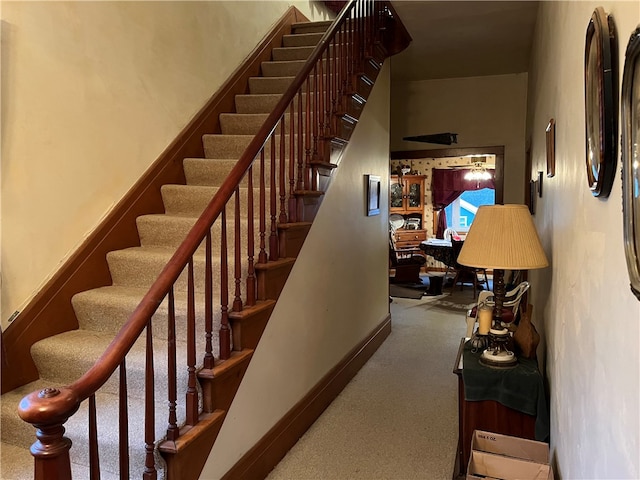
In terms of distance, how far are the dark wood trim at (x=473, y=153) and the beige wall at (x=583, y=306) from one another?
382 cm

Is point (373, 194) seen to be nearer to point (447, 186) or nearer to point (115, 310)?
point (115, 310)

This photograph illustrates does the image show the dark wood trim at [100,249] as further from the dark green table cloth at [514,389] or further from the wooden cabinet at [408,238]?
the wooden cabinet at [408,238]

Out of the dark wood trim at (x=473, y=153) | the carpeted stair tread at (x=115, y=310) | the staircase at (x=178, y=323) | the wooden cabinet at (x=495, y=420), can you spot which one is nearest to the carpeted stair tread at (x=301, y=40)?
the staircase at (x=178, y=323)

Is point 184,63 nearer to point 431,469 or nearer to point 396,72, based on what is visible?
point 431,469

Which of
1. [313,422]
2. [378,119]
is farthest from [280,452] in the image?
[378,119]

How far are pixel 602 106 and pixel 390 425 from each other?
2399mm

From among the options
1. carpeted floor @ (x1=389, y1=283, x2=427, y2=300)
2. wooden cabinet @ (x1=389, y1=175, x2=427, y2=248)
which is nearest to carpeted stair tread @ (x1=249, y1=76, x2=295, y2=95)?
carpeted floor @ (x1=389, y1=283, x2=427, y2=300)

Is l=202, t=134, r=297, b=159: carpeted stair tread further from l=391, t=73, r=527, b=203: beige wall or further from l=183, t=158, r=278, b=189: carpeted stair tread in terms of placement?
l=391, t=73, r=527, b=203: beige wall

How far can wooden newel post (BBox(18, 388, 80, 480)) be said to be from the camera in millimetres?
1096

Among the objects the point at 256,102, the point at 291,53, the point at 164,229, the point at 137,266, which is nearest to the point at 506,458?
the point at 137,266

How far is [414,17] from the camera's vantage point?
434 centimetres

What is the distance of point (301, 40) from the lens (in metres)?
4.47

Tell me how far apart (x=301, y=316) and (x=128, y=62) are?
6.06 feet

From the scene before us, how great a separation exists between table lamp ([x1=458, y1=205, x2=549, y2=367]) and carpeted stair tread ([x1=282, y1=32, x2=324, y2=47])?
3.06 metres
